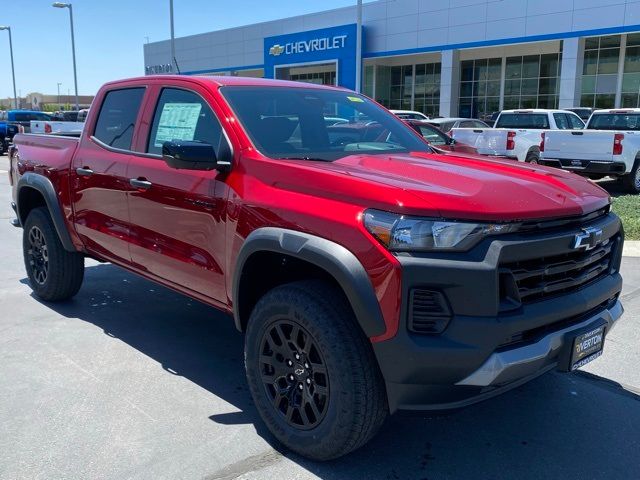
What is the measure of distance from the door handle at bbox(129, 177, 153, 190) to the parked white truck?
11625 millimetres

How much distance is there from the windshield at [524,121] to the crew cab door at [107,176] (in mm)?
13862

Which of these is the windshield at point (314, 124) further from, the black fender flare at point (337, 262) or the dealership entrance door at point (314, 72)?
the dealership entrance door at point (314, 72)

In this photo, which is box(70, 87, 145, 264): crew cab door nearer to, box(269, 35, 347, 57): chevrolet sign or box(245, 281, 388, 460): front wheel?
box(245, 281, 388, 460): front wheel

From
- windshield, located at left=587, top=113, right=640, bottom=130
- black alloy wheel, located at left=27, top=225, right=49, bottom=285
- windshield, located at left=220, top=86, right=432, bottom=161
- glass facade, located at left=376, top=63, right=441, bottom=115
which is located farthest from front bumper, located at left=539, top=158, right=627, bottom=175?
glass facade, located at left=376, top=63, right=441, bottom=115

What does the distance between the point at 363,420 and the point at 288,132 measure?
5.93 ft

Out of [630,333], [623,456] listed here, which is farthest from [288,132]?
[630,333]

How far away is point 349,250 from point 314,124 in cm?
155

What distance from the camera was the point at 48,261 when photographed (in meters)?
5.47

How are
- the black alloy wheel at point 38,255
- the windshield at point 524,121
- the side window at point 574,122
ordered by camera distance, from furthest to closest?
the side window at point 574,122 → the windshield at point 524,121 → the black alloy wheel at point 38,255

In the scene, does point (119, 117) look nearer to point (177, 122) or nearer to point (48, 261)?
point (177, 122)

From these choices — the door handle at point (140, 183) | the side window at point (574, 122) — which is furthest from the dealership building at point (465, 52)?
the door handle at point (140, 183)

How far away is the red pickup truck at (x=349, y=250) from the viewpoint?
8.66ft

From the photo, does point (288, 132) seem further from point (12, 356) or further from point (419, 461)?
point (12, 356)

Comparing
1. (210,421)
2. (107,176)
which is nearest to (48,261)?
(107,176)
